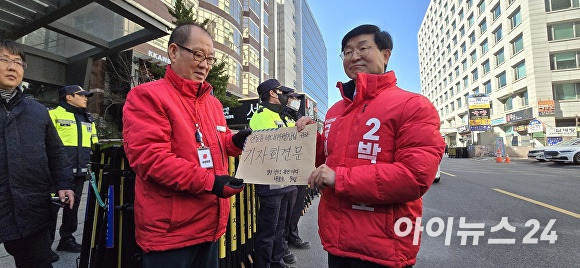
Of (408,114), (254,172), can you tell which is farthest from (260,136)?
(408,114)

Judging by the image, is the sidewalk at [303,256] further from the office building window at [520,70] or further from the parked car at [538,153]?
the office building window at [520,70]

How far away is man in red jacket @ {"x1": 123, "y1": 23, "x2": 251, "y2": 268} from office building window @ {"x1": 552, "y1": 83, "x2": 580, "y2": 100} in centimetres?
3626

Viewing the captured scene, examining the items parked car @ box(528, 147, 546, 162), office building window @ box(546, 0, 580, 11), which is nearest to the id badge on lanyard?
parked car @ box(528, 147, 546, 162)

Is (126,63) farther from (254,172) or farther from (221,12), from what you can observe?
(254,172)

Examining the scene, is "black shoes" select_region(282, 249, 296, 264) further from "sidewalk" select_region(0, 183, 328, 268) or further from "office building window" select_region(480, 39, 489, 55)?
"office building window" select_region(480, 39, 489, 55)

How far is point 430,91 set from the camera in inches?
2825

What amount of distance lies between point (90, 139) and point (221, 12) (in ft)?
76.0

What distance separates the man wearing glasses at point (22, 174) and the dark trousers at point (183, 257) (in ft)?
3.37

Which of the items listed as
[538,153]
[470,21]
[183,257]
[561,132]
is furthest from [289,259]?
[470,21]

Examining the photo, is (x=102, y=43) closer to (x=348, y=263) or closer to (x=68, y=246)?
(x=68, y=246)

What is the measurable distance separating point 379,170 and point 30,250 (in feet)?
7.69

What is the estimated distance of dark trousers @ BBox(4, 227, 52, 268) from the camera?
76.5 inches

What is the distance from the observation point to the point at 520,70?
1204 inches

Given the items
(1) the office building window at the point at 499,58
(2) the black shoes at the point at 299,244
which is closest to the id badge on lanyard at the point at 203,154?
→ (2) the black shoes at the point at 299,244
